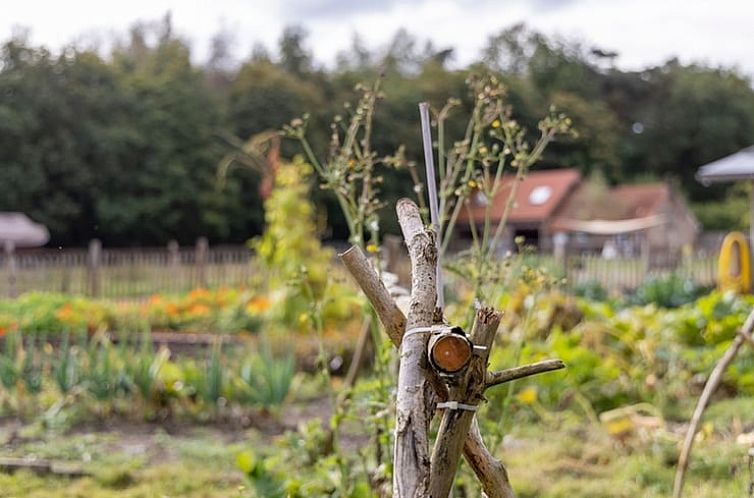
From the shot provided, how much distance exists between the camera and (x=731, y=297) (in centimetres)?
777

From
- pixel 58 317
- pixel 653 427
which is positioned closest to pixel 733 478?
pixel 653 427

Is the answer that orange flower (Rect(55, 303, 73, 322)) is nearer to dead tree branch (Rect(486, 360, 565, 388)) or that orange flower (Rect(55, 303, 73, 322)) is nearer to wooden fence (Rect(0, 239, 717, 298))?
wooden fence (Rect(0, 239, 717, 298))

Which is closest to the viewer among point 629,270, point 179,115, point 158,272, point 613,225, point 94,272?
point 94,272

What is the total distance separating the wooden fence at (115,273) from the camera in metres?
14.2

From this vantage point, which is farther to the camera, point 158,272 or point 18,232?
point 18,232

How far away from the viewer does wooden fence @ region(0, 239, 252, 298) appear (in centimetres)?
1420

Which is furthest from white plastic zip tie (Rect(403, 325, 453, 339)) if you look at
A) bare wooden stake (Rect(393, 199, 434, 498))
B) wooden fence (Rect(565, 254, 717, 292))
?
wooden fence (Rect(565, 254, 717, 292))

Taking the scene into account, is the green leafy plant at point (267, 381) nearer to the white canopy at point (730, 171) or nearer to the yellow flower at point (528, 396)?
the yellow flower at point (528, 396)

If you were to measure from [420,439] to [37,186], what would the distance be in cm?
2714

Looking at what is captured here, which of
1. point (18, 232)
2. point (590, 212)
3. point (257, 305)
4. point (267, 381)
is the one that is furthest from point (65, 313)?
point (590, 212)

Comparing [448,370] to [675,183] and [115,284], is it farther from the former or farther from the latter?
[675,183]

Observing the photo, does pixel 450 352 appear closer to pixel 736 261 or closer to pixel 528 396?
pixel 528 396

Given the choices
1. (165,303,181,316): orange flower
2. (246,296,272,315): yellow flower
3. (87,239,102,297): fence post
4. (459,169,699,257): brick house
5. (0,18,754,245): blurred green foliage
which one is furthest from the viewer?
(459,169,699,257): brick house

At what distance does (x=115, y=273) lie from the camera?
14.8 m
